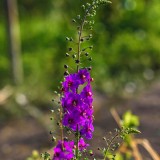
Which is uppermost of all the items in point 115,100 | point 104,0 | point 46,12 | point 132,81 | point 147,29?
point 46,12

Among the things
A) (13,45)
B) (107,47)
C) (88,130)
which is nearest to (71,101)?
(88,130)

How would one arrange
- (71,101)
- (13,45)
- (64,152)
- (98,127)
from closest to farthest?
(71,101), (64,152), (98,127), (13,45)

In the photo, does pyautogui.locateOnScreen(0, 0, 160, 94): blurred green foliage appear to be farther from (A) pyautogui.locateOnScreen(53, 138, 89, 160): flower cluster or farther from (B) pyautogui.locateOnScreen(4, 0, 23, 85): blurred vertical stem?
(A) pyautogui.locateOnScreen(53, 138, 89, 160): flower cluster

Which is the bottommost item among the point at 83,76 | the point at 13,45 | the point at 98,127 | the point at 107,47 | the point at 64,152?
the point at 64,152

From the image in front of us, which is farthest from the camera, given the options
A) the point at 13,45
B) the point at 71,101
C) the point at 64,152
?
the point at 13,45

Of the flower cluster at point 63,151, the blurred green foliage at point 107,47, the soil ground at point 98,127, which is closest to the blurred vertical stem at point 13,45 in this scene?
the blurred green foliage at point 107,47

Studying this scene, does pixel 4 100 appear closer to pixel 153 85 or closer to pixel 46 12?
pixel 153 85

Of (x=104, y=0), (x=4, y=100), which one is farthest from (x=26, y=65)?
(x=104, y=0)

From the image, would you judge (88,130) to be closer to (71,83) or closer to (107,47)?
(71,83)
